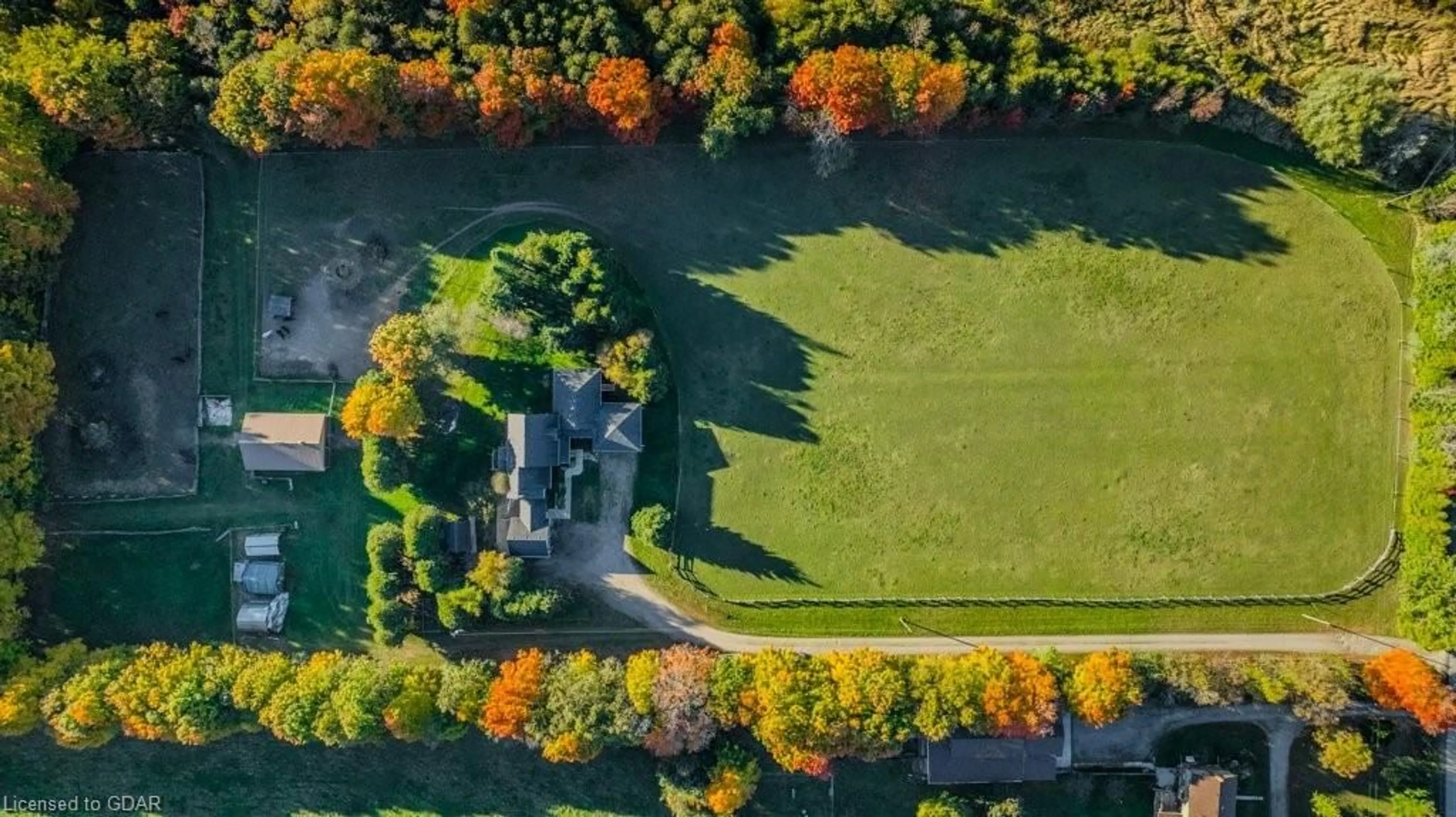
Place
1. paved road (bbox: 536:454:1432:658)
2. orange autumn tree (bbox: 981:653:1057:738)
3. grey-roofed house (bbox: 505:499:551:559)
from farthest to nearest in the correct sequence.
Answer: paved road (bbox: 536:454:1432:658)
grey-roofed house (bbox: 505:499:551:559)
orange autumn tree (bbox: 981:653:1057:738)

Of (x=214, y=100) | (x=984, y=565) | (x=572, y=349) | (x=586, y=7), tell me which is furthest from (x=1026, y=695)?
(x=214, y=100)

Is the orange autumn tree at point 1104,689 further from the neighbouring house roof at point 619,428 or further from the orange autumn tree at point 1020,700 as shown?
the neighbouring house roof at point 619,428

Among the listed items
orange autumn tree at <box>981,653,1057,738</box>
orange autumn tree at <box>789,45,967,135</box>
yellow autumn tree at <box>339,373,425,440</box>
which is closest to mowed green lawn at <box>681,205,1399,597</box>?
orange autumn tree at <box>981,653,1057,738</box>

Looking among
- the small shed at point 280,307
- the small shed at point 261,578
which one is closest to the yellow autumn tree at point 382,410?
the small shed at point 280,307

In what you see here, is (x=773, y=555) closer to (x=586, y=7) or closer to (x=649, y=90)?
(x=649, y=90)

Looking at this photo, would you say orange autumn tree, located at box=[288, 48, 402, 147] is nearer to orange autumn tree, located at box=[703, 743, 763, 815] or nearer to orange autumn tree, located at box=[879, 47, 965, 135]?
orange autumn tree, located at box=[879, 47, 965, 135]

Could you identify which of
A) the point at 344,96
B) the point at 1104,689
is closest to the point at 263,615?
the point at 344,96
